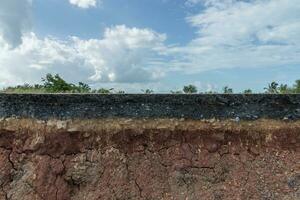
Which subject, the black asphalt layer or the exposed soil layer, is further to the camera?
the black asphalt layer

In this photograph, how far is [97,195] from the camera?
387 centimetres

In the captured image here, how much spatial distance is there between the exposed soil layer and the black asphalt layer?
0.19 feet

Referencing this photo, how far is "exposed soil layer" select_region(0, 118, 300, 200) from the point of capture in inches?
153

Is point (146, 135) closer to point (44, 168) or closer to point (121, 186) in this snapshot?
point (121, 186)

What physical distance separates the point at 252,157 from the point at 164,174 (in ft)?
2.40

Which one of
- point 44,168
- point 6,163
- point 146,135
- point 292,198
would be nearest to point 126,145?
point 146,135

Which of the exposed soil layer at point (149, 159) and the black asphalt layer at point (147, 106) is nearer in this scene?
the exposed soil layer at point (149, 159)

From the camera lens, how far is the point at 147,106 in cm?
407

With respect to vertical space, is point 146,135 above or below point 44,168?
above

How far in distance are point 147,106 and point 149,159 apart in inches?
17.4

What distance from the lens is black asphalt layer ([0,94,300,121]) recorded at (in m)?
4.06

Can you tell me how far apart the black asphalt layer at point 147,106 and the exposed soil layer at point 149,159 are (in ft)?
0.19

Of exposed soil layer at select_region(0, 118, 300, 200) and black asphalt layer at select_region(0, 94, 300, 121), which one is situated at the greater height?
black asphalt layer at select_region(0, 94, 300, 121)

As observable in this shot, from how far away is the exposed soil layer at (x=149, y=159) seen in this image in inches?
153
